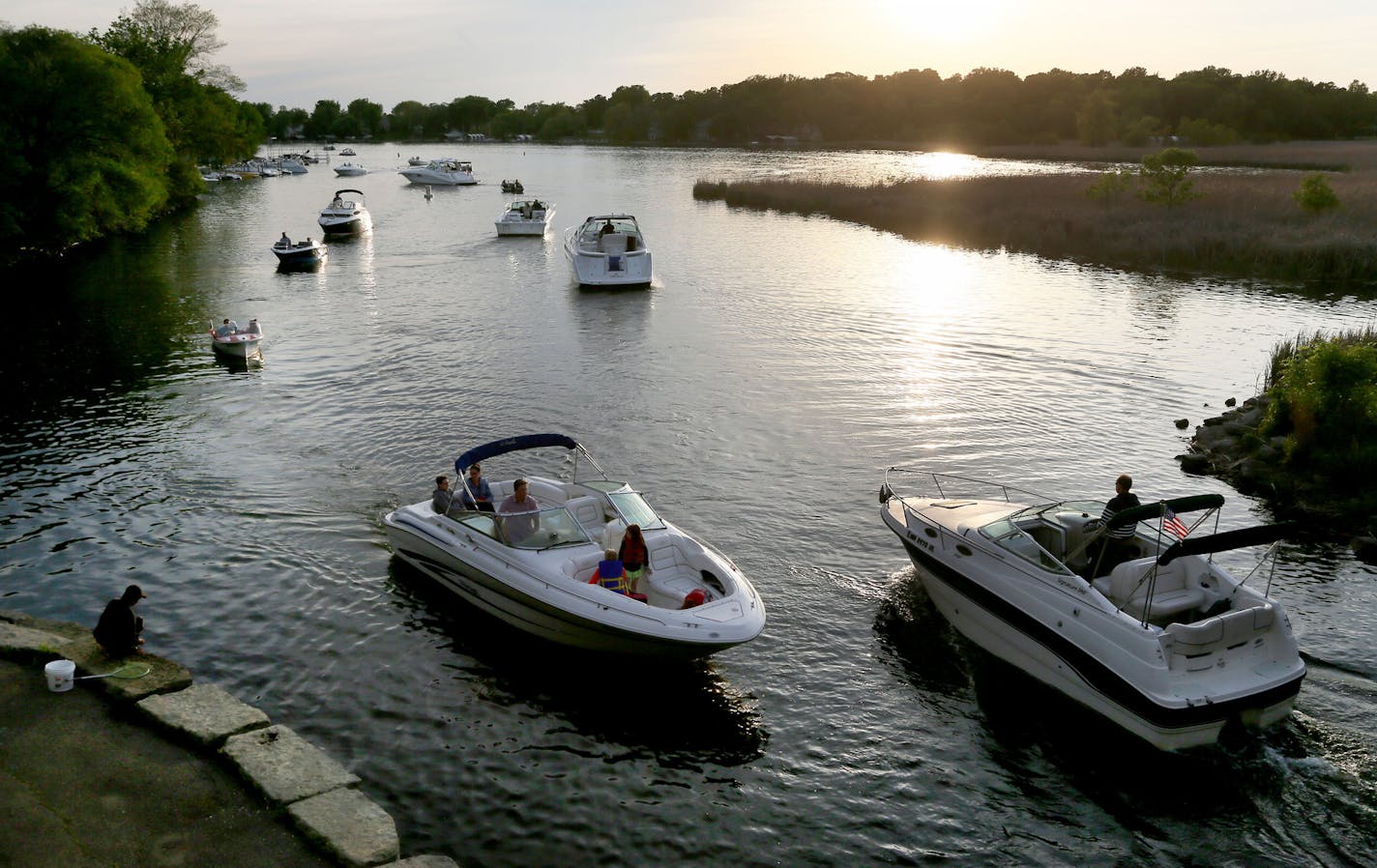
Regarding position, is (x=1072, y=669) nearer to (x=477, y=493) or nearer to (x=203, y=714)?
(x=477, y=493)

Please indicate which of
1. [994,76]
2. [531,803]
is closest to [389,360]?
[531,803]

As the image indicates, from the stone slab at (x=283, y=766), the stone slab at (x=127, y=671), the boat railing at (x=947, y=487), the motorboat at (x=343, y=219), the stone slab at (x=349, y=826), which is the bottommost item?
the stone slab at (x=349, y=826)

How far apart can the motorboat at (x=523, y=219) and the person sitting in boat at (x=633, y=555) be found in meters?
55.6

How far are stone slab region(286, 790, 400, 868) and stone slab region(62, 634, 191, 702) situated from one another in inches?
131

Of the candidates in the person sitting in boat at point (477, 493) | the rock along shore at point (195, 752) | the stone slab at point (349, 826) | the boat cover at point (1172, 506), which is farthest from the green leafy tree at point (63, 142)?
the boat cover at point (1172, 506)

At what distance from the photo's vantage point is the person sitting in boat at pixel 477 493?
671 inches

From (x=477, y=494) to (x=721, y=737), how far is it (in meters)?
6.94

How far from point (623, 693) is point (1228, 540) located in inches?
346

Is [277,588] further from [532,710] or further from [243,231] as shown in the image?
[243,231]

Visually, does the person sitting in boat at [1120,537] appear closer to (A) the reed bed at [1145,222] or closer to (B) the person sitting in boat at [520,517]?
(B) the person sitting in boat at [520,517]

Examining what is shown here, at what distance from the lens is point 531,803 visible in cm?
1177

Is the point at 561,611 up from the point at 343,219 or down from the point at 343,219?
down

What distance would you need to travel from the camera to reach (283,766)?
10.7 meters

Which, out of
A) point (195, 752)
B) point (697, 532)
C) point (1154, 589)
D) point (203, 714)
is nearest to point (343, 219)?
point (697, 532)
